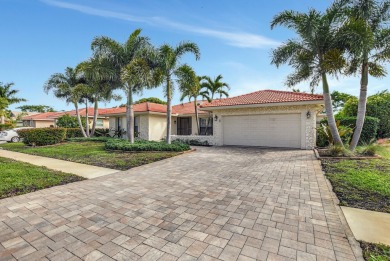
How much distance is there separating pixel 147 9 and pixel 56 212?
1024 cm

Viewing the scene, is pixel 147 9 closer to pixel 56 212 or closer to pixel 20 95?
pixel 56 212

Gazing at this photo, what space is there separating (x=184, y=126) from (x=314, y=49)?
46.6 feet

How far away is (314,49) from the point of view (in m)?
10.4

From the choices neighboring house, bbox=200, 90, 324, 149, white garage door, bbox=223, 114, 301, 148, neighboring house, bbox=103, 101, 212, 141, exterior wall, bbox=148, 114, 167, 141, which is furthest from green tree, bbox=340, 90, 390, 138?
exterior wall, bbox=148, 114, 167, 141

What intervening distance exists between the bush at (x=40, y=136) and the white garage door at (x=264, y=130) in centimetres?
1360

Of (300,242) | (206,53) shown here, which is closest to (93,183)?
(300,242)

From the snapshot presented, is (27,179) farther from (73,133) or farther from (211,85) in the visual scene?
(73,133)

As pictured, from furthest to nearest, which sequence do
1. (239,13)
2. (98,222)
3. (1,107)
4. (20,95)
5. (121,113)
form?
(20,95) → (1,107) → (121,113) → (239,13) → (98,222)

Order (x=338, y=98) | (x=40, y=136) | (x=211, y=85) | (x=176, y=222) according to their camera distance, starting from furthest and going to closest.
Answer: (x=338, y=98) → (x=211, y=85) → (x=40, y=136) → (x=176, y=222)

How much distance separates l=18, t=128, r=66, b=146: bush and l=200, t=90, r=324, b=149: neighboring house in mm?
12119

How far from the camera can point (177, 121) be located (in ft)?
72.6

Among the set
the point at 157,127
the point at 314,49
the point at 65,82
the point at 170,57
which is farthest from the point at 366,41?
the point at 65,82

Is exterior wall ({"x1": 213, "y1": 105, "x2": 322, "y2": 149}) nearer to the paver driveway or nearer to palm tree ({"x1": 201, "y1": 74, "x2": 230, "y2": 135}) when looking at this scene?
palm tree ({"x1": 201, "y1": 74, "x2": 230, "y2": 135})

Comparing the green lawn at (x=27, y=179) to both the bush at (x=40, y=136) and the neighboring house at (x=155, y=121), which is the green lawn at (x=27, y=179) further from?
the neighboring house at (x=155, y=121)
